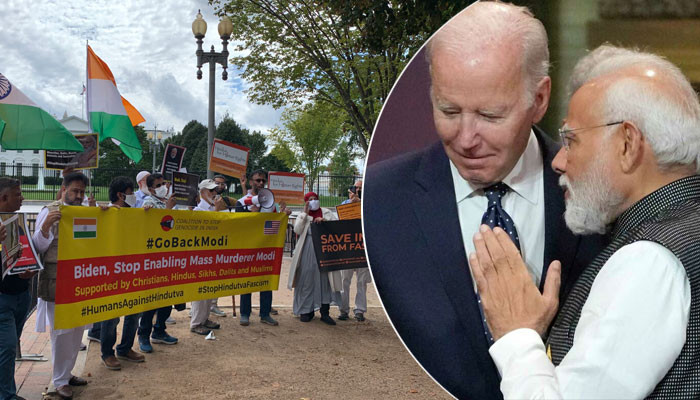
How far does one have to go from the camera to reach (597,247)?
3.74 feet

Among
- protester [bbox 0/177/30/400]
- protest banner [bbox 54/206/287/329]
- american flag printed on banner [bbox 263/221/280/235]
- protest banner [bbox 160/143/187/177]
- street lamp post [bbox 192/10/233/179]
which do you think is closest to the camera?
protester [bbox 0/177/30/400]

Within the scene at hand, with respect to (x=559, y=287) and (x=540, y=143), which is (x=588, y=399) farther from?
(x=540, y=143)

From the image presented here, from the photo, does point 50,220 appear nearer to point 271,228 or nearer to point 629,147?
point 271,228

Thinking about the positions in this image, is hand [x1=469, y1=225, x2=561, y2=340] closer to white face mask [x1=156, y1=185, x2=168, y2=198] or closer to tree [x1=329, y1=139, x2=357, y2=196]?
white face mask [x1=156, y1=185, x2=168, y2=198]

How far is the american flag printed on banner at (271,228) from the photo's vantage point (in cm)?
784

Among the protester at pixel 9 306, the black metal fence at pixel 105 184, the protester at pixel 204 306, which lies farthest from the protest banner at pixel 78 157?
the black metal fence at pixel 105 184

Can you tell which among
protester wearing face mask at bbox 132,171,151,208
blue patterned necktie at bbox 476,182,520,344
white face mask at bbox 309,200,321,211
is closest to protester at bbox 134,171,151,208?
protester wearing face mask at bbox 132,171,151,208

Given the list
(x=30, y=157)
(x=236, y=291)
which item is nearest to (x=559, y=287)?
(x=236, y=291)

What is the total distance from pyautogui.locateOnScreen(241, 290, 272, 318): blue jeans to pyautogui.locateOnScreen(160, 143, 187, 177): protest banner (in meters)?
2.19

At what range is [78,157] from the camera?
7.02 meters

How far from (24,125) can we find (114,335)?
270cm

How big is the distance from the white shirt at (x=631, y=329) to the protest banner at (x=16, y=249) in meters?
4.46

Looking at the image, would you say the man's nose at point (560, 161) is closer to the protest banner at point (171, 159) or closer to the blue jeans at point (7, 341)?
the blue jeans at point (7, 341)

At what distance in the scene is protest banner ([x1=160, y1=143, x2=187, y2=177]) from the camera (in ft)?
25.3
